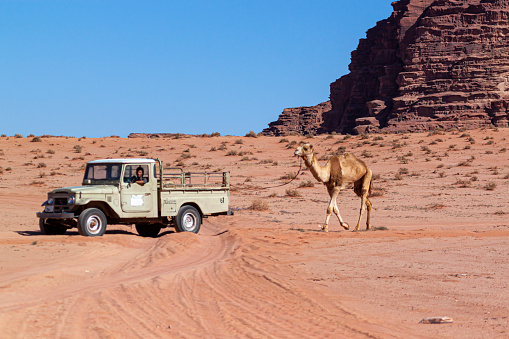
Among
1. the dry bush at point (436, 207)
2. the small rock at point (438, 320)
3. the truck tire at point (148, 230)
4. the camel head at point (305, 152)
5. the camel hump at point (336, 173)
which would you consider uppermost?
the camel head at point (305, 152)

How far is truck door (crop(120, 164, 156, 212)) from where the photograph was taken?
15.7 m

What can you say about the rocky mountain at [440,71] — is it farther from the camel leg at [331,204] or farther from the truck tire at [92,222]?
the truck tire at [92,222]

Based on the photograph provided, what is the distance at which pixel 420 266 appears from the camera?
11641 millimetres

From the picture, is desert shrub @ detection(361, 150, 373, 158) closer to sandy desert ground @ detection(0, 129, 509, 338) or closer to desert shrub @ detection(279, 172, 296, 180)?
desert shrub @ detection(279, 172, 296, 180)

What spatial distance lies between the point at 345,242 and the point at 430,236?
255cm

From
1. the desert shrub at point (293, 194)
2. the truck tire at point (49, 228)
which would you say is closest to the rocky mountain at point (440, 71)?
the desert shrub at point (293, 194)

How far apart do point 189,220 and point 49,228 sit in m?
3.53

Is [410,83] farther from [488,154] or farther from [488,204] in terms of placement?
[488,204]

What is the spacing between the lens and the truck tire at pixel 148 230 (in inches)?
696

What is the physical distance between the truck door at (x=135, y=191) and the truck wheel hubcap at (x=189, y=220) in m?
1.10

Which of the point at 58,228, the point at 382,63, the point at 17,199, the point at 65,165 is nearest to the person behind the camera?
the point at 58,228

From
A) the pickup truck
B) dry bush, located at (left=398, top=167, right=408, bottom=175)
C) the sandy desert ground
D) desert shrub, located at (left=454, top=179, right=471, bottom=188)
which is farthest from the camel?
dry bush, located at (left=398, top=167, right=408, bottom=175)

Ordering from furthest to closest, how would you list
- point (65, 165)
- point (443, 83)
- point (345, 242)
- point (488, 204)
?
point (443, 83) < point (65, 165) < point (488, 204) < point (345, 242)

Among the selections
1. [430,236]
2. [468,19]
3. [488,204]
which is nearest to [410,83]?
[468,19]
